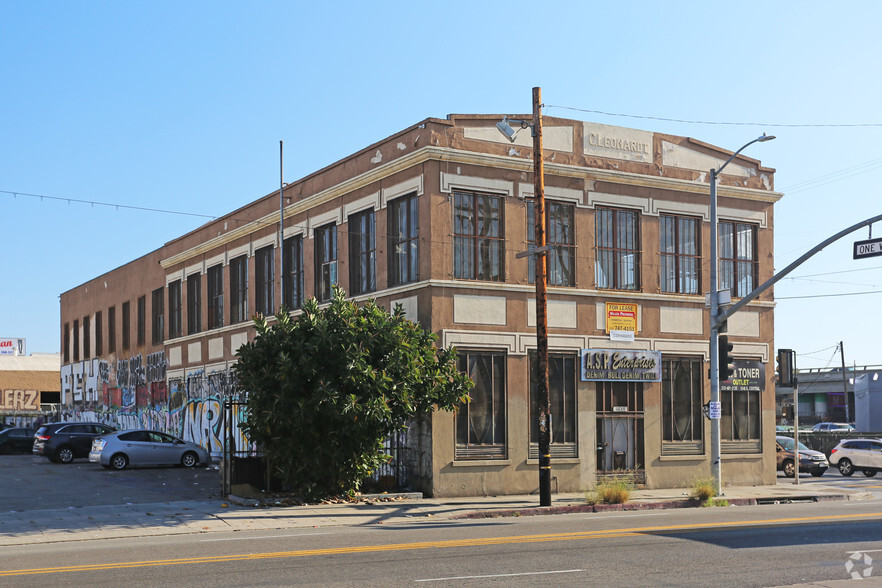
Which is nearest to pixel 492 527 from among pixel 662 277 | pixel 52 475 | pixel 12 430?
pixel 662 277

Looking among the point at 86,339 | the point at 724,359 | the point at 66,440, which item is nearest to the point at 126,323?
the point at 86,339

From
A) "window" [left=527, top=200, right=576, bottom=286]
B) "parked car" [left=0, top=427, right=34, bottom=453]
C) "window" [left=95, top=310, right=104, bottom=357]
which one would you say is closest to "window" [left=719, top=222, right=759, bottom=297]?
"window" [left=527, top=200, right=576, bottom=286]

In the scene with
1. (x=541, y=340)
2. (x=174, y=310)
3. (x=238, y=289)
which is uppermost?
(x=238, y=289)

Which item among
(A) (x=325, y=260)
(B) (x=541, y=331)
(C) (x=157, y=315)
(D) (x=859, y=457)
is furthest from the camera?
(C) (x=157, y=315)

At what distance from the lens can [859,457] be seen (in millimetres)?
38281

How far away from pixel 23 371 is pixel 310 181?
57.6 m

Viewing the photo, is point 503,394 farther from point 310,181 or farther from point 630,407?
point 310,181

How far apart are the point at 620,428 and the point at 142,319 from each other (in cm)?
2715

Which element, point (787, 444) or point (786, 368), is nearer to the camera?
point (786, 368)

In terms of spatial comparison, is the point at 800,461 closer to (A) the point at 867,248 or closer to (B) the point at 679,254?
(B) the point at 679,254

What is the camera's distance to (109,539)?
673 inches

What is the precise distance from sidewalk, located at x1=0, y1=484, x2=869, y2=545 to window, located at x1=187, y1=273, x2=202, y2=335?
17600 millimetres

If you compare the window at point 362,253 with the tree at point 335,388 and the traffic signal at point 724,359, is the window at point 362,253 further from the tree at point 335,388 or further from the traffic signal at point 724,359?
the traffic signal at point 724,359

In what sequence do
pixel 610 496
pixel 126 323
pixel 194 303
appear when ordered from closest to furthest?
pixel 610 496
pixel 194 303
pixel 126 323
